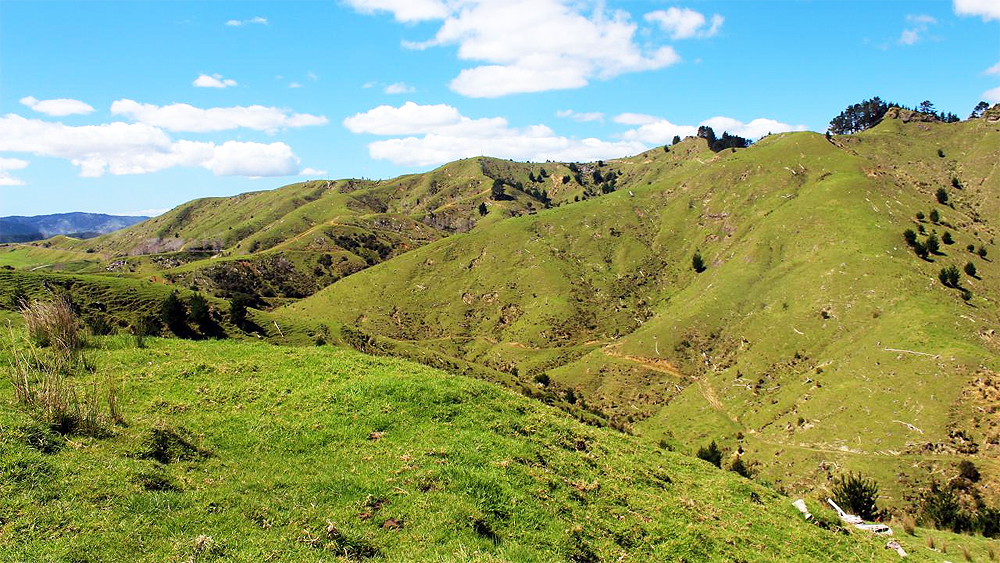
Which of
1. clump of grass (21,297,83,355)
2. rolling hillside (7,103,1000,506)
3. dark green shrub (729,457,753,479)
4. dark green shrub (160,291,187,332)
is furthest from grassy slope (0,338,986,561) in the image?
dark green shrub (160,291,187,332)

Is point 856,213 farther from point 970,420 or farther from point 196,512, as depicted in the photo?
point 196,512

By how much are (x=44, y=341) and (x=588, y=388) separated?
72554mm

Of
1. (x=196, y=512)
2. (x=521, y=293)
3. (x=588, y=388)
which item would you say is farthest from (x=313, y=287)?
(x=196, y=512)

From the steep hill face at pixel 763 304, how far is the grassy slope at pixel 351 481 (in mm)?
36360

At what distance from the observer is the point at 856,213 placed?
8656cm

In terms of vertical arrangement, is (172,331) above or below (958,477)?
above

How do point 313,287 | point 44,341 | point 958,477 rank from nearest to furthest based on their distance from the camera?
point 44,341 → point 958,477 → point 313,287

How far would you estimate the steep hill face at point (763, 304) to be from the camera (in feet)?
162

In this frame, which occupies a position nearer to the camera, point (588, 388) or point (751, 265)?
point (588, 388)

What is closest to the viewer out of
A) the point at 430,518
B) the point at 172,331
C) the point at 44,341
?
the point at 430,518

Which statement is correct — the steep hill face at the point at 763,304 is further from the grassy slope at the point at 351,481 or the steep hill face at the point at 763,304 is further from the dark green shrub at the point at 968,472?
the grassy slope at the point at 351,481

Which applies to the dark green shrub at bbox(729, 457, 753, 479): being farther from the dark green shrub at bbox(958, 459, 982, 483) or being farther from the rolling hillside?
the dark green shrub at bbox(958, 459, 982, 483)

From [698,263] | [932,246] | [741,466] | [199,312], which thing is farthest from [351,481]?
[698,263]

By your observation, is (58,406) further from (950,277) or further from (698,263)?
(698,263)
